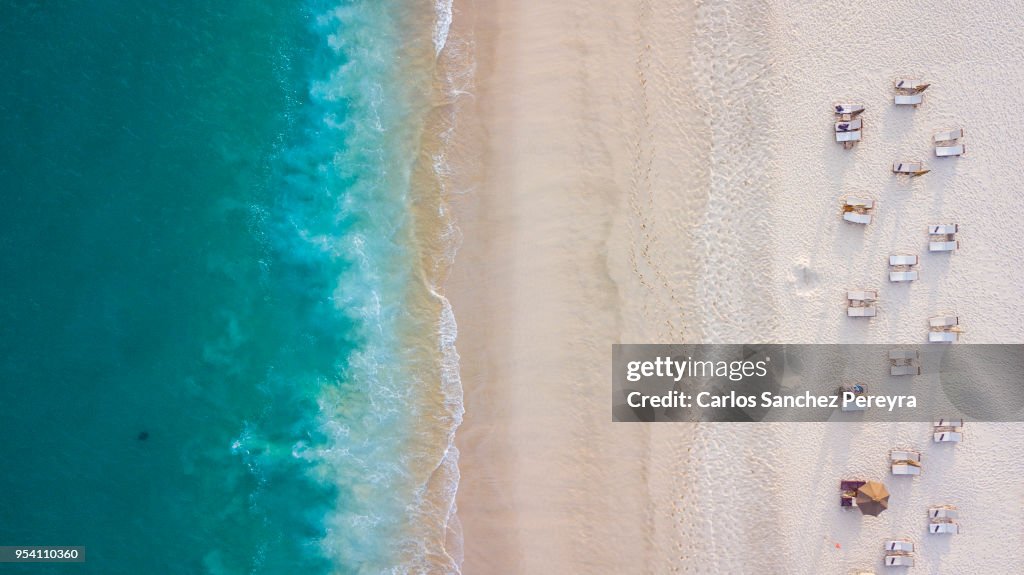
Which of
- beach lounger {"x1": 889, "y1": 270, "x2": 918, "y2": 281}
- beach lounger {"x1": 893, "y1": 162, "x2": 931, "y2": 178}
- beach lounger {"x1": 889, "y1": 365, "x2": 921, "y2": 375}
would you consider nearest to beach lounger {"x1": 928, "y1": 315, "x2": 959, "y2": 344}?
beach lounger {"x1": 889, "y1": 365, "x2": 921, "y2": 375}

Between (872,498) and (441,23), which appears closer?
(872,498)

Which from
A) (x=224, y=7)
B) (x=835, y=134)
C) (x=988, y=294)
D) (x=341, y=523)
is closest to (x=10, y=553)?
(x=341, y=523)

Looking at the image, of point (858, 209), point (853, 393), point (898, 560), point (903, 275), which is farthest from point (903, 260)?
point (898, 560)

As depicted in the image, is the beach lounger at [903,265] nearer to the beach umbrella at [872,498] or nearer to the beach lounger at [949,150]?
the beach lounger at [949,150]

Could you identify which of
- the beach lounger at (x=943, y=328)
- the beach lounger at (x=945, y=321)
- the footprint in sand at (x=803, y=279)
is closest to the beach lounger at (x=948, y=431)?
the beach lounger at (x=943, y=328)

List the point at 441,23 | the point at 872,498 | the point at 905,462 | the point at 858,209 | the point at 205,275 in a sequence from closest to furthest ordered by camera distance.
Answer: the point at 872,498 → the point at 905,462 → the point at 858,209 → the point at 441,23 → the point at 205,275

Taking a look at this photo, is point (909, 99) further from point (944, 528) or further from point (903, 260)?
point (944, 528)
